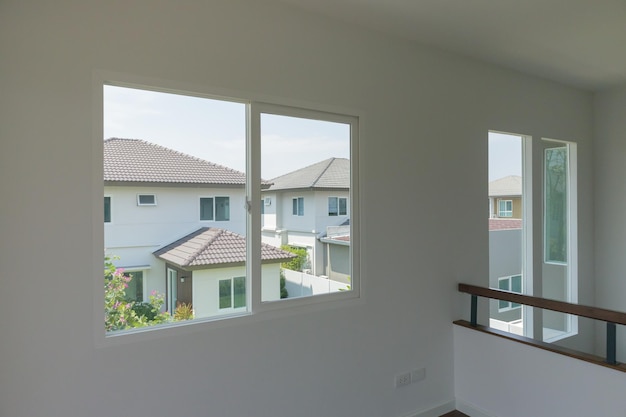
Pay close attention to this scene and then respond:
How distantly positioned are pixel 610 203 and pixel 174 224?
14.5 ft

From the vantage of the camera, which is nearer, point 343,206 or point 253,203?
point 253,203

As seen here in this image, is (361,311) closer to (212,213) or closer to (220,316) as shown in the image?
(220,316)

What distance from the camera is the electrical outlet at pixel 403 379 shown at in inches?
109

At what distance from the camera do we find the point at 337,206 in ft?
8.55

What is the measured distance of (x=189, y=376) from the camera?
6.63 feet

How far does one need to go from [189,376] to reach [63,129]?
1358 millimetres

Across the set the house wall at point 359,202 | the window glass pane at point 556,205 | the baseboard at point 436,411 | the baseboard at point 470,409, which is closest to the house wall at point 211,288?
the house wall at point 359,202

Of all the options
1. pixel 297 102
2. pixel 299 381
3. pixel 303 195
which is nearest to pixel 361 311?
pixel 299 381

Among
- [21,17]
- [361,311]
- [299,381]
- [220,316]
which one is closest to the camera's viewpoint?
[21,17]

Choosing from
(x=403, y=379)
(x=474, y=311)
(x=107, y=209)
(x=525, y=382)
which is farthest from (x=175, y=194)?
(x=525, y=382)

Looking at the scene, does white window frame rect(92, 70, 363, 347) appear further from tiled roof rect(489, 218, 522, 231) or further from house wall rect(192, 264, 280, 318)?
tiled roof rect(489, 218, 522, 231)

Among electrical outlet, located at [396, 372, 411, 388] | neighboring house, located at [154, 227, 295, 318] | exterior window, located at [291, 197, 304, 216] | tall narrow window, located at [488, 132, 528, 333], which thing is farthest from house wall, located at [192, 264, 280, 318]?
tall narrow window, located at [488, 132, 528, 333]

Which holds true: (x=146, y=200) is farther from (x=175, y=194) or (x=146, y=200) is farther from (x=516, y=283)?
(x=516, y=283)

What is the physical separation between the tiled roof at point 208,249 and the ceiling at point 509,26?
1465 mm
